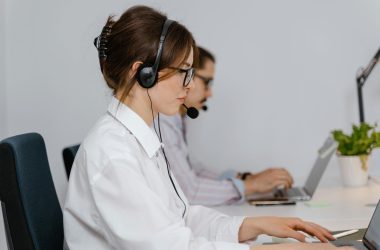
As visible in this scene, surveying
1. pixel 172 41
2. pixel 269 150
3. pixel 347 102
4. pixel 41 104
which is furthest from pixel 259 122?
pixel 172 41

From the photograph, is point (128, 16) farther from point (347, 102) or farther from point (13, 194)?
point (347, 102)

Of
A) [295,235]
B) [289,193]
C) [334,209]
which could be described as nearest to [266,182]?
[289,193]

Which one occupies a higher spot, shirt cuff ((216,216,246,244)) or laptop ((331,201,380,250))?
laptop ((331,201,380,250))

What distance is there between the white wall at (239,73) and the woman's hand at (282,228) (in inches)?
56.5

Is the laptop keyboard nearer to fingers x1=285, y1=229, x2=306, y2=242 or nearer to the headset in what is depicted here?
fingers x1=285, y1=229, x2=306, y2=242

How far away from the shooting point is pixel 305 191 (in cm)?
223

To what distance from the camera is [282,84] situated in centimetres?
283

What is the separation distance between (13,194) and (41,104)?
67.1 inches

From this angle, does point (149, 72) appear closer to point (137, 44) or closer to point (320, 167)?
point (137, 44)

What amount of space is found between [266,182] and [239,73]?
2.61ft

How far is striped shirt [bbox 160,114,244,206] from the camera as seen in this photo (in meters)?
2.12

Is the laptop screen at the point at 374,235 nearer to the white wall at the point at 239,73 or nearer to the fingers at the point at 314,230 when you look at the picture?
the fingers at the point at 314,230

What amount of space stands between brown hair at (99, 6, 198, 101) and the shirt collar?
3 cm

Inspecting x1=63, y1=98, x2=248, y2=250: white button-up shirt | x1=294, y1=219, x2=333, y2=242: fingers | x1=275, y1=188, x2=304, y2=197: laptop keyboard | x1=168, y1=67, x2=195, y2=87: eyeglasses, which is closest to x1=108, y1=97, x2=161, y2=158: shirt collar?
x1=63, y1=98, x2=248, y2=250: white button-up shirt
